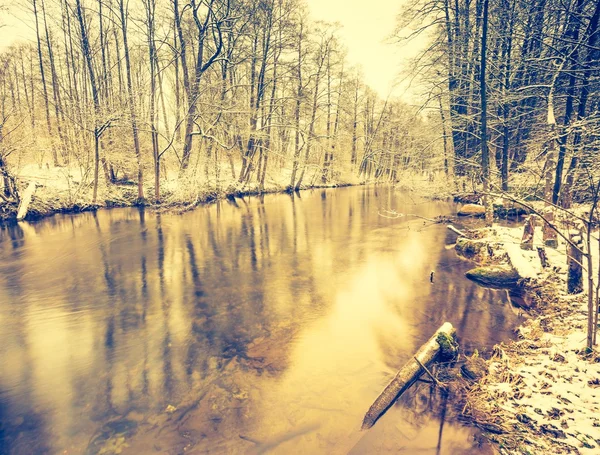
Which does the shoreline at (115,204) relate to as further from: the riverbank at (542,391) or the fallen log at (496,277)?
the riverbank at (542,391)

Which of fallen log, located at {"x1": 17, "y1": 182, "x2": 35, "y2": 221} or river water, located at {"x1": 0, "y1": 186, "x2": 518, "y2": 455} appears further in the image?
fallen log, located at {"x1": 17, "y1": 182, "x2": 35, "y2": 221}

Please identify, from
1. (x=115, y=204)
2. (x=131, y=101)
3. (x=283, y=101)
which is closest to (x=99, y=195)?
(x=115, y=204)

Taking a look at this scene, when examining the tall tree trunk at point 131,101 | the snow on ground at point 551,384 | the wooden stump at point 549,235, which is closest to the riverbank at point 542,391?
the snow on ground at point 551,384

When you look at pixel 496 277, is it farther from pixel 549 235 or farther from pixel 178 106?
pixel 178 106

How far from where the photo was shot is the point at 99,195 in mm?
21297

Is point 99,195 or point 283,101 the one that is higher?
point 283,101

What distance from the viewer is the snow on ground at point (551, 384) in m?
3.25

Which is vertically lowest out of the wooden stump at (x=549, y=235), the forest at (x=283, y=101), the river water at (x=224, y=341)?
the river water at (x=224, y=341)

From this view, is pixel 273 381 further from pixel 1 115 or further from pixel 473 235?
pixel 1 115

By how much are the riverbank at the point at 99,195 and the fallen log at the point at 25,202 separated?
21cm

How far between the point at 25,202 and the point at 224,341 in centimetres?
1850

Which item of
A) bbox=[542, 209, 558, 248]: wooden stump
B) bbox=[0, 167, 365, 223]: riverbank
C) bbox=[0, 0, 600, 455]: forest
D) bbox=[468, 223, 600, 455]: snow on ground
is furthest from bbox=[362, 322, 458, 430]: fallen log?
bbox=[0, 167, 365, 223]: riverbank

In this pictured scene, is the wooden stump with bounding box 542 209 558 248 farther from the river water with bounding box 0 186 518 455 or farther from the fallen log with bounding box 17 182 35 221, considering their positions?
the fallen log with bounding box 17 182 35 221

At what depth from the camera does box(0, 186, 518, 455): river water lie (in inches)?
149
